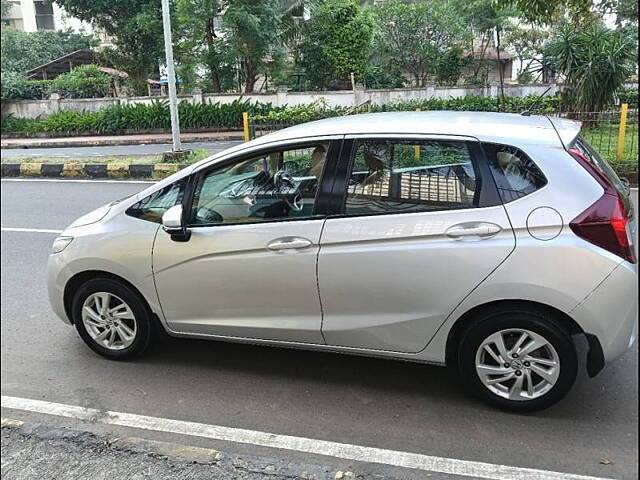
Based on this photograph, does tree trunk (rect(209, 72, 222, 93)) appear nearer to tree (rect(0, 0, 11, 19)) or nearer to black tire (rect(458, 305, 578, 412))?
tree (rect(0, 0, 11, 19))

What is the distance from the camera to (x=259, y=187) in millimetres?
3277

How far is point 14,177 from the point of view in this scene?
11922 millimetres

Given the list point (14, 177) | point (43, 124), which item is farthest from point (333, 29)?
point (43, 124)

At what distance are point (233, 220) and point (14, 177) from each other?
422 inches

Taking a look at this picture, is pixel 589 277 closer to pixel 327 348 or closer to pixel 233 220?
pixel 327 348

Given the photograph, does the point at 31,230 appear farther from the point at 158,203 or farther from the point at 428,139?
the point at 428,139

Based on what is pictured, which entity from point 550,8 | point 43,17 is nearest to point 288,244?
point 43,17

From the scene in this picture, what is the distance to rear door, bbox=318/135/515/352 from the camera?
2709mm

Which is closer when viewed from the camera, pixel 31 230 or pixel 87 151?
pixel 31 230

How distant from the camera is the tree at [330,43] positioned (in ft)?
15.4

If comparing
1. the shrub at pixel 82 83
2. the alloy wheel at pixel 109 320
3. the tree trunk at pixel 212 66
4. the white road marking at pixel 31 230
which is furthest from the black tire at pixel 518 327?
the white road marking at pixel 31 230

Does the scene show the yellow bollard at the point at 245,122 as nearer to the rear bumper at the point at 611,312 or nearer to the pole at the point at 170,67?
the pole at the point at 170,67

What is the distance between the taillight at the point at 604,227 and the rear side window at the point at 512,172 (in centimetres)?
25

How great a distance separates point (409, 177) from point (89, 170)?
9722 mm
